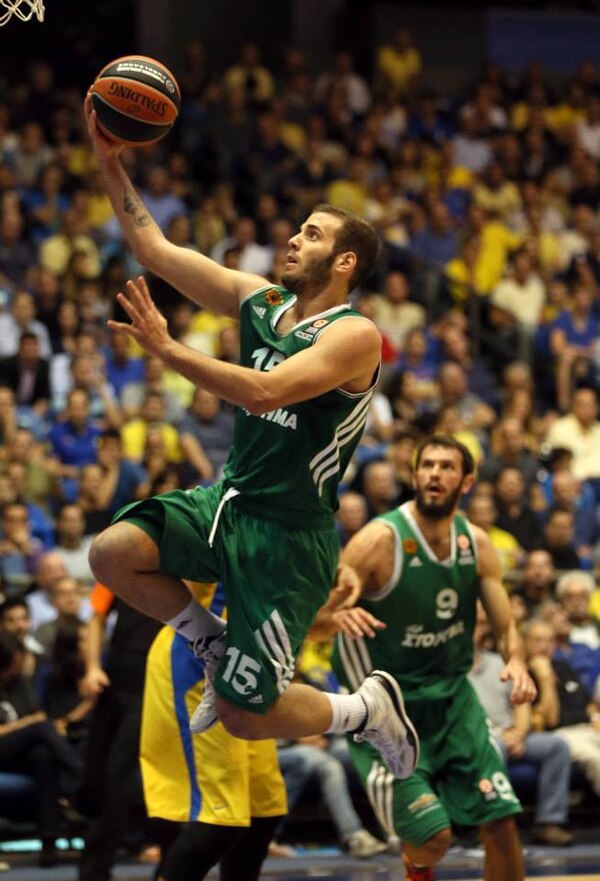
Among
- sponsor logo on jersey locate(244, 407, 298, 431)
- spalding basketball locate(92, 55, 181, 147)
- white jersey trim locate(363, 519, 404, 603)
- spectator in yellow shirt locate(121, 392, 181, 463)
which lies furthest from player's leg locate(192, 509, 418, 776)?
spectator in yellow shirt locate(121, 392, 181, 463)

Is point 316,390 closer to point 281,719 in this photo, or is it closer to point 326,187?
point 281,719

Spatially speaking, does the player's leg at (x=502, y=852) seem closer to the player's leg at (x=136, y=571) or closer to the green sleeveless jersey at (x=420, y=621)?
the green sleeveless jersey at (x=420, y=621)

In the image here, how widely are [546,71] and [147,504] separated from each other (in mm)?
15378

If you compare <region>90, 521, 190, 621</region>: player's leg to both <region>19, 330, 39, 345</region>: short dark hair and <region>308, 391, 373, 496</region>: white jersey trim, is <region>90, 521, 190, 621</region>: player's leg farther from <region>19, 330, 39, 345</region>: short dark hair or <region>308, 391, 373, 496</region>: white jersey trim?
<region>19, 330, 39, 345</region>: short dark hair

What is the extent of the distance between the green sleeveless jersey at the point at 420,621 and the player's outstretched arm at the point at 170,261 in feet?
5.00

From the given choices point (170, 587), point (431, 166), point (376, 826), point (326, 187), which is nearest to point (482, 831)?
point (170, 587)

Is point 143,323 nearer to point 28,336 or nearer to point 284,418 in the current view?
point 284,418

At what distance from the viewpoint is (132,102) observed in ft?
19.3

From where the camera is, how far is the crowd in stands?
35.6ft

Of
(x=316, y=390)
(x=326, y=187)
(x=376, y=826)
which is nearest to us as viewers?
(x=316, y=390)

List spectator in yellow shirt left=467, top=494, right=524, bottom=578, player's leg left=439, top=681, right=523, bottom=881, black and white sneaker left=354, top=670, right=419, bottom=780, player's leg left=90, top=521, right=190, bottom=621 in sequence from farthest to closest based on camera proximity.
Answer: spectator in yellow shirt left=467, top=494, right=524, bottom=578
player's leg left=439, top=681, right=523, bottom=881
black and white sneaker left=354, top=670, right=419, bottom=780
player's leg left=90, top=521, right=190, bottom=621

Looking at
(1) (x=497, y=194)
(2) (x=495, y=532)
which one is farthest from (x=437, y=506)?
(1) (x=497, y=194)

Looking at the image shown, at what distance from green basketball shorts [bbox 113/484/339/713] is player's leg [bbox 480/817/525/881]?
1.50m

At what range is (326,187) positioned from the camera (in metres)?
16.2
